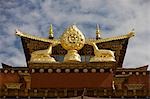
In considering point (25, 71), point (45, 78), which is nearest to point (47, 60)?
point (45, 78)

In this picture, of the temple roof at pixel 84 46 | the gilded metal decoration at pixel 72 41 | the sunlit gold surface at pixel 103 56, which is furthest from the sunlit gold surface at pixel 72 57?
the temple roof at pixel 84 46

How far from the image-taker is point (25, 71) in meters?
30.3

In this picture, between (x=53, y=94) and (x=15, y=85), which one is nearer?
(x=53, y=94)

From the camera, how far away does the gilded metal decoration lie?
85.0 feet

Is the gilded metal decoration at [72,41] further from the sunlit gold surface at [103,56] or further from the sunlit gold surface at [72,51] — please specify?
the sunlit gold surface at [103,56]

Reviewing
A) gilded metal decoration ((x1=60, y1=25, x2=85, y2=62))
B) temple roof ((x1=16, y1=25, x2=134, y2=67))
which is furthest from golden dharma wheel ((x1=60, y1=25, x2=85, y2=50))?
temple roof ((x1=16, y1=25, x2=134, y2=67))

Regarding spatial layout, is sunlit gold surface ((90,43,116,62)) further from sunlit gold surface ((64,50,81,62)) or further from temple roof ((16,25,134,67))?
temple roof ((16,25,134,67))

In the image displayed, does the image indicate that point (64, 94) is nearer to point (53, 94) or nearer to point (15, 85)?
point (53, 94)

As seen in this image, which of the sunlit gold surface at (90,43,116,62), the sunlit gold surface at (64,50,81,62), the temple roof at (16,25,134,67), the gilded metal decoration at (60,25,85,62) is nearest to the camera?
the sunlit gold surface at (90,43,116,62)

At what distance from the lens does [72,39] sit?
85.5ft

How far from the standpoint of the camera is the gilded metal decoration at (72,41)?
2592cm

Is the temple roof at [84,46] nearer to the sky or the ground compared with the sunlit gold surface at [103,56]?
nearer to the sky

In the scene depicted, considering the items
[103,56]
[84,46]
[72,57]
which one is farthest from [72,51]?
[84,46]

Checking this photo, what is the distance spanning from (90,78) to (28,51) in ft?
26.3
